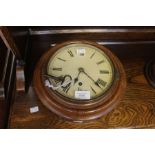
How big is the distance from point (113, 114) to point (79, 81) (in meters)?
0.18

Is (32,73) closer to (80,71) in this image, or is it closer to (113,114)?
(80,71)

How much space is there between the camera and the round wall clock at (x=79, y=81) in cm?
83

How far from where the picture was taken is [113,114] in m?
0.92

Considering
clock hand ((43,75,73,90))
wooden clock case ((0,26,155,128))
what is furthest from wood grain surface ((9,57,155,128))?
clock hand ((43,75,73,90))

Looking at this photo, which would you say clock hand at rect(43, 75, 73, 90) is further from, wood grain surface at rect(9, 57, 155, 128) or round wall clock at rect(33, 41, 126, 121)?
wood grain surface at rect(9, 57, 155, 128)

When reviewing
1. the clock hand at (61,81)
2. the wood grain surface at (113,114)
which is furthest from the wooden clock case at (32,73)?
the clock hand at (61,81)

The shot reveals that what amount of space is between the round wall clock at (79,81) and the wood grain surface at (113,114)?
5cm

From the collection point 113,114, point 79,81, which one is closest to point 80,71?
point 79,81

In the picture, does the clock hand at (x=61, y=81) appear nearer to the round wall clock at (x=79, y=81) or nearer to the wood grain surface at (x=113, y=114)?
the round wall clock at (x=79, y=81)
